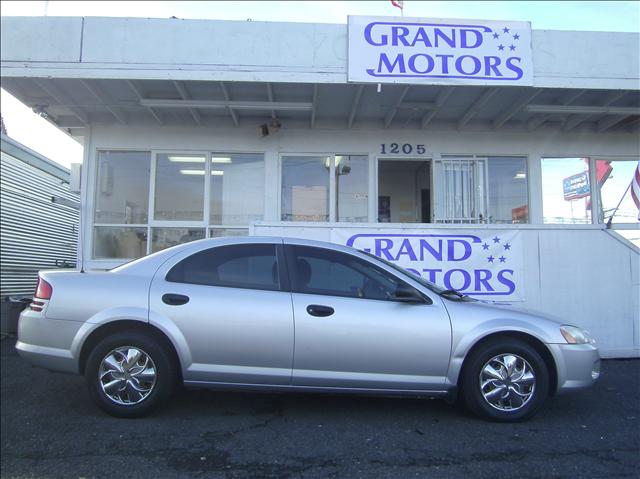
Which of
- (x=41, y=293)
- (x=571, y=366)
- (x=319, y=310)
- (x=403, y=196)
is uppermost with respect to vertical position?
(x=403, y=196)

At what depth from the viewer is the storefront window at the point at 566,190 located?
30.3 ft

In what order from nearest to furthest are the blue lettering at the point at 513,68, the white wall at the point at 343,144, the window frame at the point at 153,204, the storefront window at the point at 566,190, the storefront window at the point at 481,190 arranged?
1. the blue lettering at the point at 513,68
2. the window frame at the point at 153,204
3. the white wall at the point at 343,144
4. the storefront window at the point at 481,190
5. the storefront window at the point at 566,190

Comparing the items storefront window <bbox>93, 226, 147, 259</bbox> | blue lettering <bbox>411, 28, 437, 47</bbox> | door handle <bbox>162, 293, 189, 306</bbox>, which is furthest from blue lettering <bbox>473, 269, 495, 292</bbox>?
storefront window <bbox>93, 226, 147, 259</bbox>

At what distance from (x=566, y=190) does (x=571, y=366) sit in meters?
5.78

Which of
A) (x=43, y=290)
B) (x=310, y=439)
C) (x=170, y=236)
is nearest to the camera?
(x=310, y=439)

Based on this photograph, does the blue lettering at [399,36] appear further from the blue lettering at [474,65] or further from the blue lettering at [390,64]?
the blue lettering at [474,65]

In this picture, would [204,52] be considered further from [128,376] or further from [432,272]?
[128,376]

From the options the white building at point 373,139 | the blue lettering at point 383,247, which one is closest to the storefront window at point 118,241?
the white building at point 373,139

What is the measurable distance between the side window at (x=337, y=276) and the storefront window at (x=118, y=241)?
205 inches

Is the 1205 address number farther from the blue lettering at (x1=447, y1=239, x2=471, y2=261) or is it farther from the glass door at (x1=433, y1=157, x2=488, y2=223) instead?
the blue lettering at (x1=447, y1=239, x2=471, y2=261)

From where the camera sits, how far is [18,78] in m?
7.24

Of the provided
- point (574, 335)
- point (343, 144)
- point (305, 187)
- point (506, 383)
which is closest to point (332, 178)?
point (305, 187)

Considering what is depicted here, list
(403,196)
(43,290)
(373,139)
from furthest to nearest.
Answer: (403,196) < (373,139) < (43,290)

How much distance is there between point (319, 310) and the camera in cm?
429
